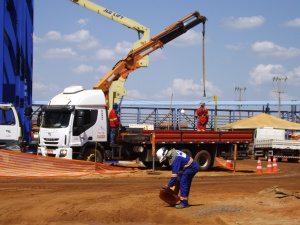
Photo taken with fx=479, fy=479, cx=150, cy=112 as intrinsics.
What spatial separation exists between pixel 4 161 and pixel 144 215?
9.25 metres

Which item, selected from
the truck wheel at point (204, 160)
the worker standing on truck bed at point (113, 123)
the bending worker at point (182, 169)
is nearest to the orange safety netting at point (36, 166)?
the worker standing on truck bed at point (113, 123)

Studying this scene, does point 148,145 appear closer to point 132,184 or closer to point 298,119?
point 132,184

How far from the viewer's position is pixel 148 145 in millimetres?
19922

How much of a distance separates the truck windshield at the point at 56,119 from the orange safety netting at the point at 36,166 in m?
1.55

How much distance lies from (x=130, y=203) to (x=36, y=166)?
745 centimetres

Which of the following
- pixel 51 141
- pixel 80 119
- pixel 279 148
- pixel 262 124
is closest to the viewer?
pixel 80 119

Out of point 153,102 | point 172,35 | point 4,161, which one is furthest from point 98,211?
point 153,102

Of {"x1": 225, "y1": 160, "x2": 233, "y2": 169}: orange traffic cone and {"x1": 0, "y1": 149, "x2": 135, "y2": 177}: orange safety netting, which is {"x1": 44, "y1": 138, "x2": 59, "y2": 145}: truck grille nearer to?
{"x1": 0, "y1": 149, "x2": 135, "y2": 177}: orange safety netting

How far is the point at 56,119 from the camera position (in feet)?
61.9

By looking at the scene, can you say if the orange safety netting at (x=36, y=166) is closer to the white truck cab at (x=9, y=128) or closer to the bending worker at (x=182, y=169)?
the white truck cab at (x=9, y=128)

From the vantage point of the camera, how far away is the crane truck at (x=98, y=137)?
61.4 ft

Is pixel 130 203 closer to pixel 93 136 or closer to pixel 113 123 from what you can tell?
pixel 93 136

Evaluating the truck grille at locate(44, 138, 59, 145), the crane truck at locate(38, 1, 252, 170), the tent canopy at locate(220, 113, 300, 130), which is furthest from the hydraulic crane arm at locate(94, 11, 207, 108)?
the tent canopy at locate(220, 113, 300, 130)

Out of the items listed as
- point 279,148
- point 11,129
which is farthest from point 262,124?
point 11,129
